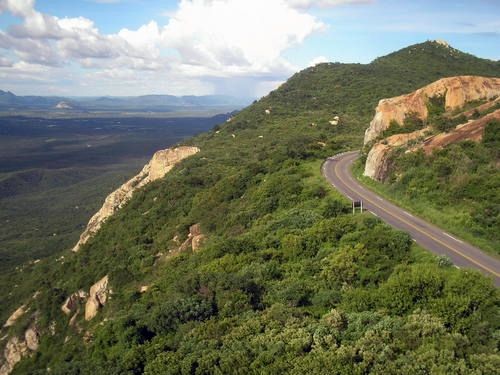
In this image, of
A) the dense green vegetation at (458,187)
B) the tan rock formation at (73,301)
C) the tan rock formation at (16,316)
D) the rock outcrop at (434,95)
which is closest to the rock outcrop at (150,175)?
the tan rock formation at (16,316)

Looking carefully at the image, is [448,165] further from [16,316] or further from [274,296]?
[16,316]

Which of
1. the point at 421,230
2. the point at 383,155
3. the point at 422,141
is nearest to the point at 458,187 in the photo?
the point at 421,230

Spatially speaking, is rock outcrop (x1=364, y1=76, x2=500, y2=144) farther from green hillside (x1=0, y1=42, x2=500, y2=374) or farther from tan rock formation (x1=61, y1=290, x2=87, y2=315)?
tan rock formation (x1=61, y1=290, x2=87, y2=315)

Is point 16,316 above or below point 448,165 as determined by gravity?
below

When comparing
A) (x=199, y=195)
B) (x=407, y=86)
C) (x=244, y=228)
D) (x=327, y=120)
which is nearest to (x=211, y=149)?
(x=327, y=120)

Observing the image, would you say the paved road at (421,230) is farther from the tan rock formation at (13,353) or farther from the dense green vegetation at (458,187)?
the tan rock formation at (13,353)
